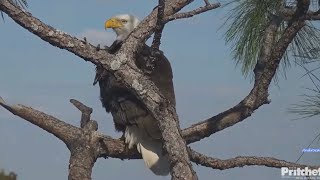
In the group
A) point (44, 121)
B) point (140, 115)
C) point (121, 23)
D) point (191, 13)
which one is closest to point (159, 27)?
point (191, 13)

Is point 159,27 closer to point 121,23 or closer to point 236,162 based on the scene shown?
point 236,162

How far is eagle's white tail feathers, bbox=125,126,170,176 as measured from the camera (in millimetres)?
2436

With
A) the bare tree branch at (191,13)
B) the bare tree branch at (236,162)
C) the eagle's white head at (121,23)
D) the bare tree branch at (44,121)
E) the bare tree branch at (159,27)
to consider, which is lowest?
the bare tree branch at (236,162)

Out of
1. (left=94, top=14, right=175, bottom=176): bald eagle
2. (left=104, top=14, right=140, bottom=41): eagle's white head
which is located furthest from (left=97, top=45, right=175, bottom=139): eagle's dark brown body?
(left=104, top=14, right=140, bottom=41): eagle's white head

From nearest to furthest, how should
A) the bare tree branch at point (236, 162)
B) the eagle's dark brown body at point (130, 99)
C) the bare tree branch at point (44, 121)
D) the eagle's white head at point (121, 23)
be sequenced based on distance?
the bare tree branch at point (44, 121) < the bare tree branch at point (236, 162) < the eagle's dark brown body at point (130, 99) < the eagle's white head at point (121, 23)

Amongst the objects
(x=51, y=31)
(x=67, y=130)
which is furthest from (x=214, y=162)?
(x=51, y=31)

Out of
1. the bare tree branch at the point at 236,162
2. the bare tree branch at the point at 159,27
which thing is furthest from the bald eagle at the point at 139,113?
the bare tree branch at the point at 159,27

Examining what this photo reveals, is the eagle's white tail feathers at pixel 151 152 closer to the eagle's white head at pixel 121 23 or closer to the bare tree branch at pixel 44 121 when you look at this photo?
the bare tree branch at pixel 44 121

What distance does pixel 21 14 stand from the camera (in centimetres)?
166

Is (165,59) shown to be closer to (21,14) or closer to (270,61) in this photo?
(270,61)

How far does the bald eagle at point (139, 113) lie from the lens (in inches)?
94.8

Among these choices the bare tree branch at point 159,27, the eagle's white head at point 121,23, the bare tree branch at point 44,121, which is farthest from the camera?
the eagle's white head at point 121,23

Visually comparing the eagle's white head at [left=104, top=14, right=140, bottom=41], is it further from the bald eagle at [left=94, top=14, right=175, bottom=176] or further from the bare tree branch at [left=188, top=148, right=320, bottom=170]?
the bare tree branch at [left=188, top=148, right=320, bottom=170]

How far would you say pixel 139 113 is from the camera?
2428 mm
